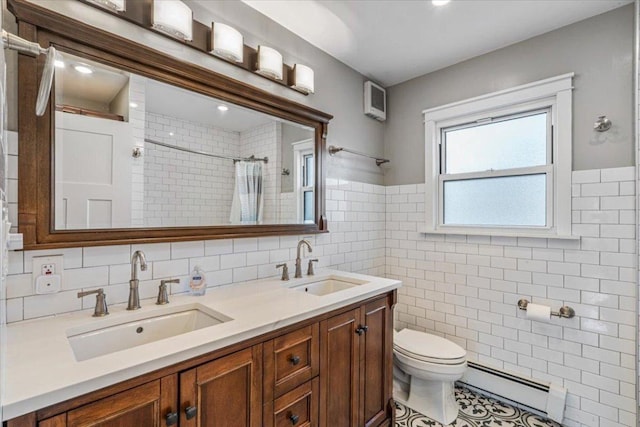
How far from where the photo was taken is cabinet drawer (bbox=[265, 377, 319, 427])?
121 centimetres

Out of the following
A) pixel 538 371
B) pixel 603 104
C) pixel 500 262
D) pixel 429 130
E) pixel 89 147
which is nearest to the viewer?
pixel 89 147

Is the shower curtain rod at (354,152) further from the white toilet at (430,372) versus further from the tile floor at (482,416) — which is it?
the tile floor at (482,416)

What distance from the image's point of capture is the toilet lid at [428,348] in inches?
79.4

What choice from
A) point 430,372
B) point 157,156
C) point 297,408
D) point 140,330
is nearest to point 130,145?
point 157,156

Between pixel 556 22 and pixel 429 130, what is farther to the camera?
pixel 429 130

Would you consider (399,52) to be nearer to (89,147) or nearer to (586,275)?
(586,275)

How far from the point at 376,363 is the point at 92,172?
1704 mm

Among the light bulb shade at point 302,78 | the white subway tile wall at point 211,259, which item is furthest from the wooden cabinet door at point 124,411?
the light bulb shade at point 302,78

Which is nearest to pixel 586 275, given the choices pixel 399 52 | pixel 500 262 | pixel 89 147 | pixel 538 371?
pixel 500 262

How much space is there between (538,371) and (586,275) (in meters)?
0.73

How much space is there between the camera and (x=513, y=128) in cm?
229

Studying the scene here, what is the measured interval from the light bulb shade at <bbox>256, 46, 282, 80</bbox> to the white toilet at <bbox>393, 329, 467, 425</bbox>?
2005 mm

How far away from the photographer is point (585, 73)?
194cm

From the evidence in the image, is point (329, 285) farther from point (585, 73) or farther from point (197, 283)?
point (585, 73)
